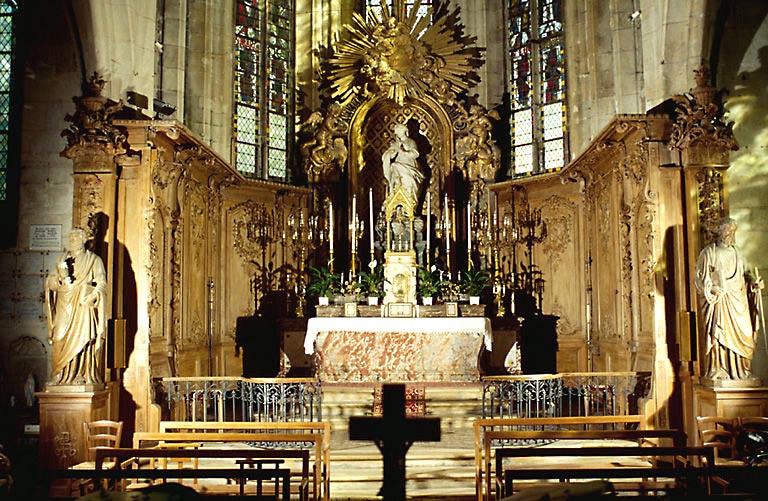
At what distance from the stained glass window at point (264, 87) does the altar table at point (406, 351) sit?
193 inches

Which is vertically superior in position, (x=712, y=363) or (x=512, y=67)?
(x=512, y=67)

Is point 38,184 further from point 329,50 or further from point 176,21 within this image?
point 329,50

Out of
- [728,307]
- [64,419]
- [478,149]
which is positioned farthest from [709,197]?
[64,419]

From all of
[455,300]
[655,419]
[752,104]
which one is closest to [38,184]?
[455,300]

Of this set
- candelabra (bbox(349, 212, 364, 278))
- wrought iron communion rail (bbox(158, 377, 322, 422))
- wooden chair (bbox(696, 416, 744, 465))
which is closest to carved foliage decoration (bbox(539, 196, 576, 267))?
candelabra (bbox(349, 212, 364, 278))

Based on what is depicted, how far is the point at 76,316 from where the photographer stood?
27.0 feet

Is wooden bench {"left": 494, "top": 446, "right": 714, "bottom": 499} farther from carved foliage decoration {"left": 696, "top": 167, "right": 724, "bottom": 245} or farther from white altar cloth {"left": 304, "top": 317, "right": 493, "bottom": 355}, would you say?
white altar cloth {"left": 304, "top": 317, "right": 493, "bottom": 355}

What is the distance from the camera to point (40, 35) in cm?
1115

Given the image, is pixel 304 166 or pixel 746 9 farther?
pixel 304 166

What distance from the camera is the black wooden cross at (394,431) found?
8.27 meters

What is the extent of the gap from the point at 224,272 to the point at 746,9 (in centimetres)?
905

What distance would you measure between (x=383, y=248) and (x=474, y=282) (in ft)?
6.74

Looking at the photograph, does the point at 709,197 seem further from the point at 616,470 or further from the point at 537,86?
the point at 537,86

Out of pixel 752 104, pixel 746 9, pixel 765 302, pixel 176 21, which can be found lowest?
pixel 765 302
